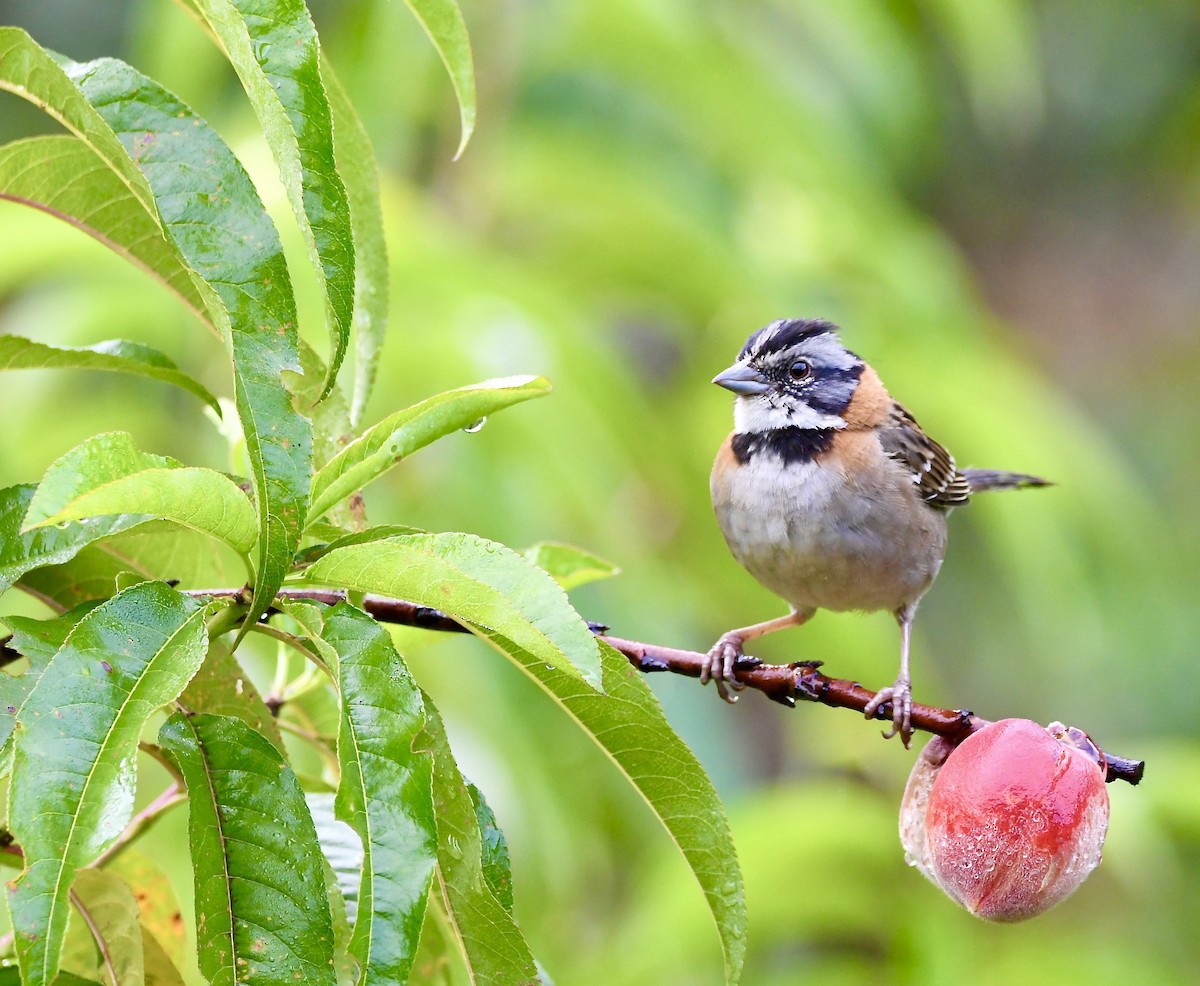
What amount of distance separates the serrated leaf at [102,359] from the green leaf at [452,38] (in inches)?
14.9

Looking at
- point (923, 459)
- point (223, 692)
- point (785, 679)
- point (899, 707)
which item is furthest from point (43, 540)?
point (923, 459)

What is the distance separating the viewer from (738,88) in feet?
14.2

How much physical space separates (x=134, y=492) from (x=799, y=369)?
2592 millimetres

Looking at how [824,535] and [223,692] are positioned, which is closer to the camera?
[223,692]

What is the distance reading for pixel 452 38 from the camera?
4.89 ft

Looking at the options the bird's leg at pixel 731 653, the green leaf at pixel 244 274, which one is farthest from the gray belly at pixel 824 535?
the green leaf at pixel 244 274

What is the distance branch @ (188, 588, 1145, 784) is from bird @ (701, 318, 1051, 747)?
1.24 m

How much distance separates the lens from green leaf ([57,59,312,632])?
3.96 ft

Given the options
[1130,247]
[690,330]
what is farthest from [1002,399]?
[1130,247]

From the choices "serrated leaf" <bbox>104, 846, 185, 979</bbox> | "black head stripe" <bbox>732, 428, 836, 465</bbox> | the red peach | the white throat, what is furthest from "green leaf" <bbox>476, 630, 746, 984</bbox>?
the white throat

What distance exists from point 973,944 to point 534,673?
3123 millimetres

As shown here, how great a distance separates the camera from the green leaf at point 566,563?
181 centimetres

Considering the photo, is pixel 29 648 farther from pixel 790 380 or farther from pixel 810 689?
pixel 790 380

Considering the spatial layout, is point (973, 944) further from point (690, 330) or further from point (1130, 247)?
point (1130, 247)
